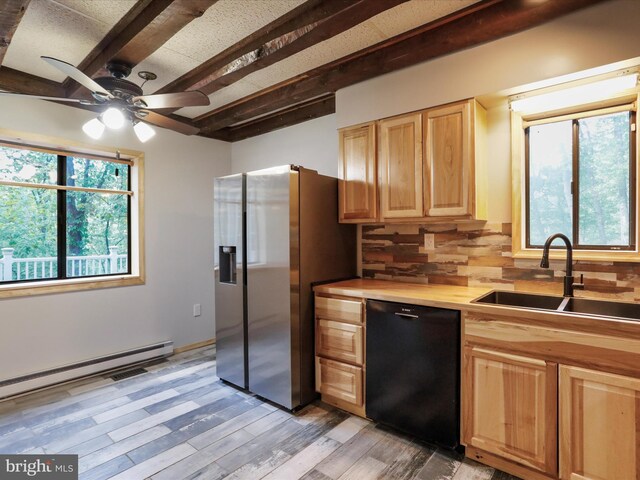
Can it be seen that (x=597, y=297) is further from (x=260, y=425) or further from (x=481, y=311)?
(x=260, y=425)

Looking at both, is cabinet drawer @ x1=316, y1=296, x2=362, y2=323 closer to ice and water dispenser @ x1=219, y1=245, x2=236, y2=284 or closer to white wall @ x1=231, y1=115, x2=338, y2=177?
ice and water dispenser @ x1=219, y1=245, x2=236, y2=284

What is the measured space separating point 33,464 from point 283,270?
178cm

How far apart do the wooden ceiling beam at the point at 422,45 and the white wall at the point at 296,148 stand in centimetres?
45

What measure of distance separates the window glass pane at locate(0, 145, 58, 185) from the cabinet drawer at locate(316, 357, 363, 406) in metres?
2.84

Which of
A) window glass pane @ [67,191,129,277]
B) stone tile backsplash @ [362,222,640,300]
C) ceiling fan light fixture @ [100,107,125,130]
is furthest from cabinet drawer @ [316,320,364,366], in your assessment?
window glass pane @ [67,191,129,277]

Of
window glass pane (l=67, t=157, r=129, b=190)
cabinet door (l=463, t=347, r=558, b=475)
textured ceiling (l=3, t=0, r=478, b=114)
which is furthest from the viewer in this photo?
window glass pane (l=67, t=157, r=129, b=190)

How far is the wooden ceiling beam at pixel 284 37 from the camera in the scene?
6.01 feet

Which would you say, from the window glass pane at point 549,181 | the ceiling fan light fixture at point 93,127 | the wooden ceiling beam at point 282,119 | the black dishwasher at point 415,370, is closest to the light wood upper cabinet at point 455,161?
the window glass pane at point 549,181

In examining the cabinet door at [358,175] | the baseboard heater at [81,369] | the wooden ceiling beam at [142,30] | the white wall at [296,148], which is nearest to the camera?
the wooden ceiling beam at [142,30]

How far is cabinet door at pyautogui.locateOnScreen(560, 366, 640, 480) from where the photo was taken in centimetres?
147

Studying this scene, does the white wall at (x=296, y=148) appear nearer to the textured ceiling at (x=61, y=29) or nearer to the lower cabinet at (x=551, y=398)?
the textured ceiling at (x=61, y=29)

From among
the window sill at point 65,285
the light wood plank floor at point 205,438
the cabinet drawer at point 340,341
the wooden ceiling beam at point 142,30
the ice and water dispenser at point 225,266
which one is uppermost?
the wooden ceiling beam at point 142,30

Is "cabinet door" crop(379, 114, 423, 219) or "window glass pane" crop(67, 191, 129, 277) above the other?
"cabinet door" crop(379, 114, 423, 219)

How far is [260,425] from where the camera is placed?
91.5 inches
